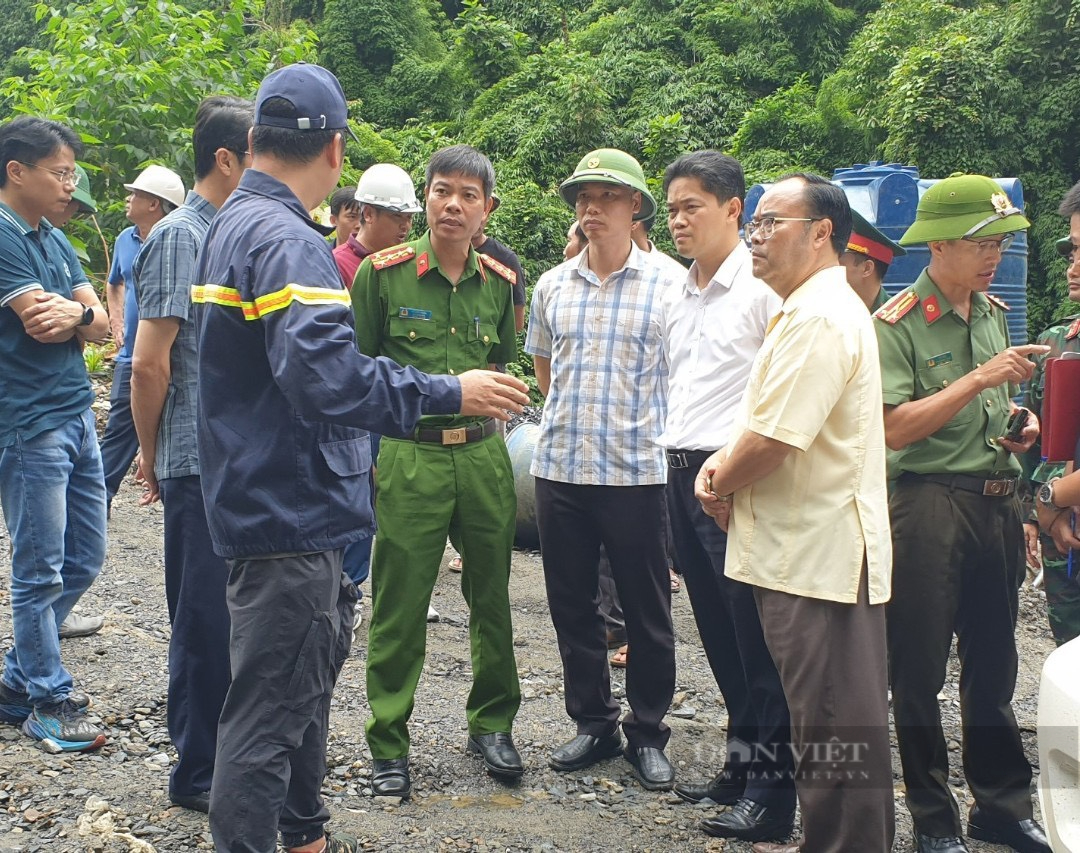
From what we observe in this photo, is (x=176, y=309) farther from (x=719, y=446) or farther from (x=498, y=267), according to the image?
(x=719, y=446)

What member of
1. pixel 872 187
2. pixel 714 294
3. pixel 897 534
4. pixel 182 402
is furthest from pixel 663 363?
pixel 872 187

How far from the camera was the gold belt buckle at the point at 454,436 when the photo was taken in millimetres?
3740

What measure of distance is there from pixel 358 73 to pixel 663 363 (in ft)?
66.6

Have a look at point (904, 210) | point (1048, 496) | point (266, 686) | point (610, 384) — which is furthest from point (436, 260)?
point (904, 210)

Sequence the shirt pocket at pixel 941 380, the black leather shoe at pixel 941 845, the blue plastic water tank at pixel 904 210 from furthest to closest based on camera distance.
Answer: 1. the blue plastic water tank at pixel 904 210
2. the shirt pocket at pixel 941 380
3. the black leather shoe at pixel 941 845

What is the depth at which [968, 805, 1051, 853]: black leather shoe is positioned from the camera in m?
3.31

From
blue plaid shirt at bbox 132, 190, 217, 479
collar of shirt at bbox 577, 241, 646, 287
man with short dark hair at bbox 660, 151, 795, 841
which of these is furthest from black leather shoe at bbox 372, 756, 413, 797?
collar of shirt at bbox 577, 241, 646, 287

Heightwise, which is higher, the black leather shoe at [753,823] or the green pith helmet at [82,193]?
the green pith helmet at [82,193]

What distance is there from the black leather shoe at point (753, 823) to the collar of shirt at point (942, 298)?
1660 mm

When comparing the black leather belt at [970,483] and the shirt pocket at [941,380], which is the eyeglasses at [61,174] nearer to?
the shirt pocket at [941,380]

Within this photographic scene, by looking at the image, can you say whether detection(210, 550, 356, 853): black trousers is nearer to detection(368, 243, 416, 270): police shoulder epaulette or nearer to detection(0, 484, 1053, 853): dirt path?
detection(0, 484, 1053, 853): dirt path

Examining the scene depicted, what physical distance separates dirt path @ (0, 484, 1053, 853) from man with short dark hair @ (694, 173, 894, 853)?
756 millimetres

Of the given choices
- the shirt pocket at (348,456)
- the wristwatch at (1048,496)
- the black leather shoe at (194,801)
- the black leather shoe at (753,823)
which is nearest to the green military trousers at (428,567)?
the black leather shoe at (194,801)

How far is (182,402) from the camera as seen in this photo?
10.8 ft
